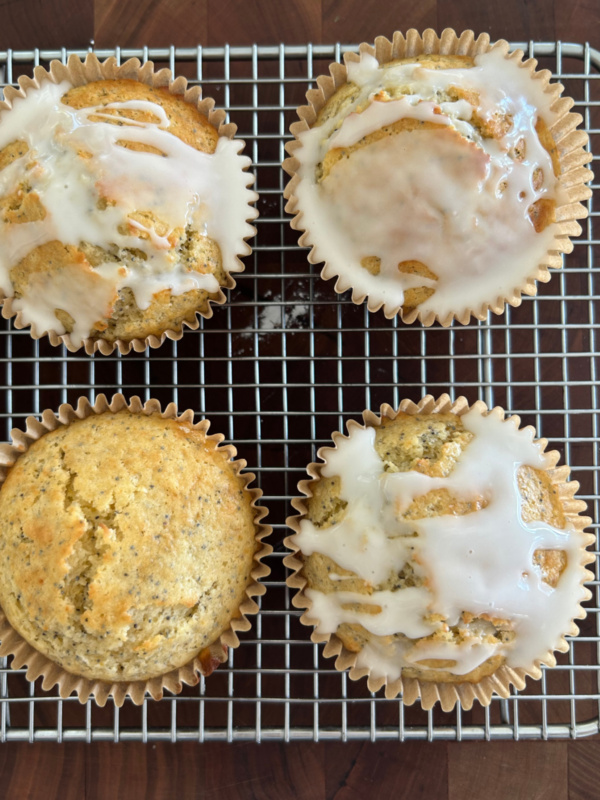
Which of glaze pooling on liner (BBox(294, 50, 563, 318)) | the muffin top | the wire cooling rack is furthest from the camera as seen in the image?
the wire cooling rack

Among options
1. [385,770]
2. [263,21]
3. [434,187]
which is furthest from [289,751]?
[263,21]

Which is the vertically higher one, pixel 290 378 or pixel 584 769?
pixel 290 378

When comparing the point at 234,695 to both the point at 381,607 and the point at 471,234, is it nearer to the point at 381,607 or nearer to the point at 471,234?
the point at 381,607

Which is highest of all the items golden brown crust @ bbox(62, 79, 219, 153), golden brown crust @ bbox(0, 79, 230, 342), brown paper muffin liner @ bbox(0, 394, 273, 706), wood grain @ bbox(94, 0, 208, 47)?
wood grain @ bbox(94, 0, 208, 47)

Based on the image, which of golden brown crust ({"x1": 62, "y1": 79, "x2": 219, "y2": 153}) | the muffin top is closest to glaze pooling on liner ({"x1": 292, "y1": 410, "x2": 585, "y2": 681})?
the muffin top

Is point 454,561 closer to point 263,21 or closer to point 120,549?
point 120,549

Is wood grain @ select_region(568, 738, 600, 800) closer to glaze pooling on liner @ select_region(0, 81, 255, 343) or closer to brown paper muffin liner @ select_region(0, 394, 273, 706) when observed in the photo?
brown paper muffin liner @ select_region(0, 394, 273, 706)
